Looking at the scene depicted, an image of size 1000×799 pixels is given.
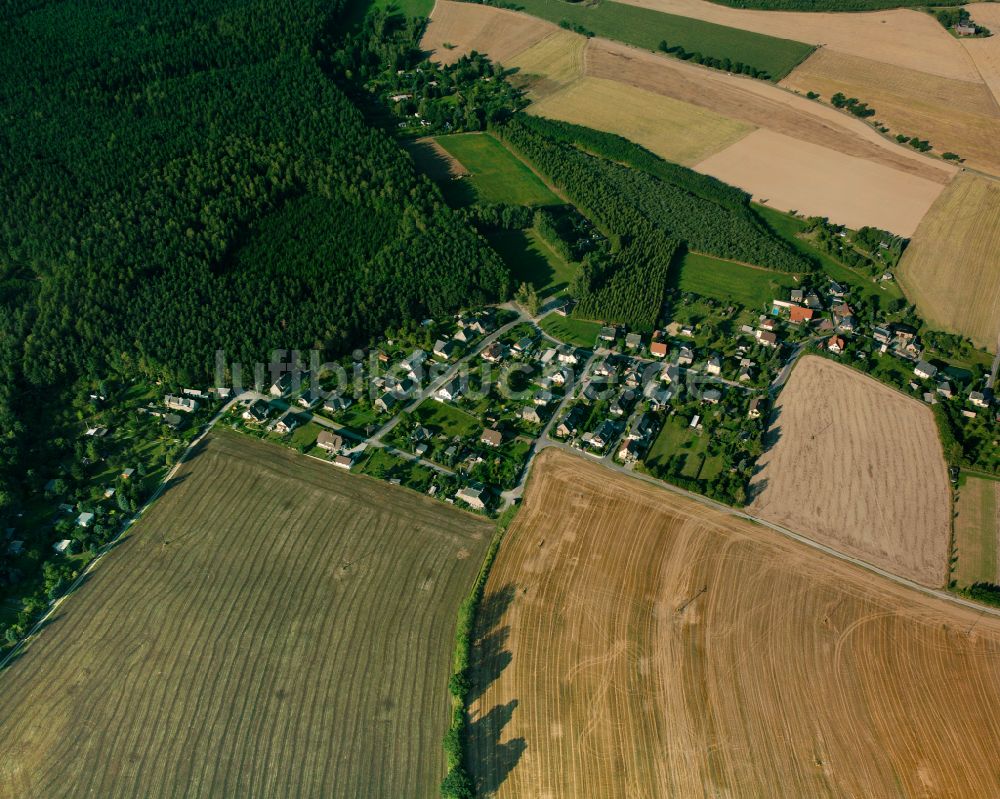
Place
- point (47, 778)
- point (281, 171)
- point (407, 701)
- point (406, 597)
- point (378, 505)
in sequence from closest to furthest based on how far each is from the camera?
point (47, 778)
point (407, 701)
point (406, 597)
point (378, 505)
point (281, 171)

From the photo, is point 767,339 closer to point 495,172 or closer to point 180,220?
point 495,172

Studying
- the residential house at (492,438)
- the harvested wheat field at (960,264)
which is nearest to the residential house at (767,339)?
the harvested wheat field at (960,264)

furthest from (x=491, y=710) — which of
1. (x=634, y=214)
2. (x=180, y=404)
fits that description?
(x=634, y=214)

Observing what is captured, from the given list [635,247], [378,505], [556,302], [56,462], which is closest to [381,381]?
[378,505]

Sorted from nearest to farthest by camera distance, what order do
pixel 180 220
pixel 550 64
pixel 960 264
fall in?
pixel 180 220 < pixel 960 264 < pixel 550 64

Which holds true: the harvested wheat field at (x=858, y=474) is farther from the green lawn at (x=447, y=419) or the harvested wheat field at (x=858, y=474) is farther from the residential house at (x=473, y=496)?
the green lawn at (x=447, y=419)

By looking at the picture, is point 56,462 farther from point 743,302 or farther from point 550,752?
point 743,302

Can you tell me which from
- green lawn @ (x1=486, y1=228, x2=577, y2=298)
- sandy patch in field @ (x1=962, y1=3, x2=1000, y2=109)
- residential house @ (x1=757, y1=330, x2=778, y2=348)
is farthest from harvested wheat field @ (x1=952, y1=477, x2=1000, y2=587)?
sandy patch in field @ (x1=962, y1=3, x2=1000, y2=109)
